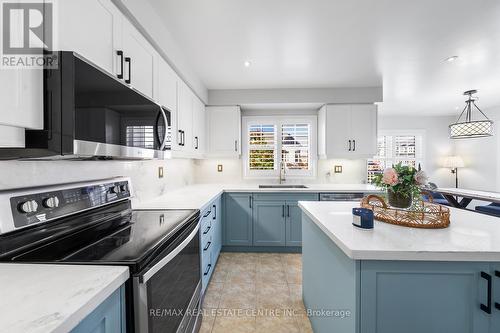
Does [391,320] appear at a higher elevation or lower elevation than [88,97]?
lower

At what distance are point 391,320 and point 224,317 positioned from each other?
4.35 feet

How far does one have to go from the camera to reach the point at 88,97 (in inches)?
32.9

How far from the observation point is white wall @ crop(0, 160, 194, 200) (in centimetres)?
99

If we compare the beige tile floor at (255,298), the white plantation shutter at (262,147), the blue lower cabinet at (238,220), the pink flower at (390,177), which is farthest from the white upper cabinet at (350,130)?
the pink flower at (390,177)

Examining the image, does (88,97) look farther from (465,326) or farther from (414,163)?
(414,163)

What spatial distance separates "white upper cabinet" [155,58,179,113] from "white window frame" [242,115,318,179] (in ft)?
5.77

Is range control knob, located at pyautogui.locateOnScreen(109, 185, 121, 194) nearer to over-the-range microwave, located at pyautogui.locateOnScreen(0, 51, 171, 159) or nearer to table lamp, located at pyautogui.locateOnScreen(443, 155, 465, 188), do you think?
over-the-range microwave, located at pyautogui.locateOnScreen(0, 51, 171, 159)

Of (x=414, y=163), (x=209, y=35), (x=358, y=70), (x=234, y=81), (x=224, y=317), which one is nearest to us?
(x=224, y=317)

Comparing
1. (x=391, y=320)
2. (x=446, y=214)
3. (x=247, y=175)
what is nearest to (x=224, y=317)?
(x=391, y=320)

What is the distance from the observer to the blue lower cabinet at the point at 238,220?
3.06 meters

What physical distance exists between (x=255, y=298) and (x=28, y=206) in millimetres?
1824

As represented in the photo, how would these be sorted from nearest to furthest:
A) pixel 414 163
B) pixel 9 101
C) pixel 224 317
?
pixel 9 101, pixel 224 317, pixel 414 163

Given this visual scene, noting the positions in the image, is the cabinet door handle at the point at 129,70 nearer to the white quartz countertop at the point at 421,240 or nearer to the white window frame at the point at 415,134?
the white quartz countertop at the point at 421,240

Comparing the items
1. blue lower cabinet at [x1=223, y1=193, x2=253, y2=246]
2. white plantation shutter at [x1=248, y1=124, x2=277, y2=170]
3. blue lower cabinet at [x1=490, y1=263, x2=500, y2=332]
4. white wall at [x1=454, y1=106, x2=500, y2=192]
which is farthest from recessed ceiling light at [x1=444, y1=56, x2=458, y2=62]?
white wall at [x1=454, y1=106, x2=500, y2=192]
